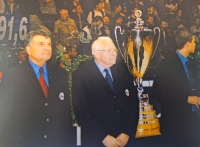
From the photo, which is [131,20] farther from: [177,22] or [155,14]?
[177,22]

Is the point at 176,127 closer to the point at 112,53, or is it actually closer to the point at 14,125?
the point at 112,53

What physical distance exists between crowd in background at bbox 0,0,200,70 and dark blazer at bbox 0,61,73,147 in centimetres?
25

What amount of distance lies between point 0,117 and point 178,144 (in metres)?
1.10

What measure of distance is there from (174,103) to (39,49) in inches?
35.6

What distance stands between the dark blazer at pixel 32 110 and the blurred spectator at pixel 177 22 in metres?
0.75

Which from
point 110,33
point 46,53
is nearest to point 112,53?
point 110,33

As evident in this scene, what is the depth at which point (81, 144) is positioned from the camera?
5.25 feet

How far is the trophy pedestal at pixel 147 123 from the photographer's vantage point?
1.67 metres

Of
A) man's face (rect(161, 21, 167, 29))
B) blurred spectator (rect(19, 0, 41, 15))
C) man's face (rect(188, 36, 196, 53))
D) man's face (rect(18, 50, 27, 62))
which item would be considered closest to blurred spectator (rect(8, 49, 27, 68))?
man's face (rect(18, 50, 27, 62))

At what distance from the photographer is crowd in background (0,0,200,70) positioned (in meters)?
1.61

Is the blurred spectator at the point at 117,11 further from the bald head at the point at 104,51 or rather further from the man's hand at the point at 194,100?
the man's hand at the point at 194,100

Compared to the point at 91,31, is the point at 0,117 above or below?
below

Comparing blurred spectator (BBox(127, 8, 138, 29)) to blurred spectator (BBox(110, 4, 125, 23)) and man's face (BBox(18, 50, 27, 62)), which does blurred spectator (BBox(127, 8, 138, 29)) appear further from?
man's face (BBox(18, 50, 27, 62))

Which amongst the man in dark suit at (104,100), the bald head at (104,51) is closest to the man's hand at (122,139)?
the man in dark suit at (104,100)
